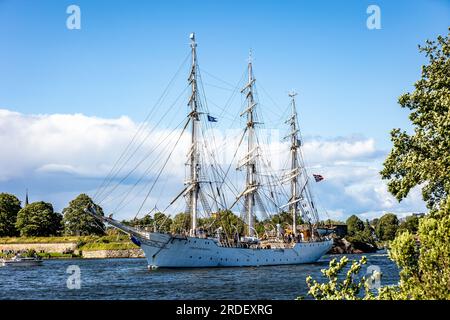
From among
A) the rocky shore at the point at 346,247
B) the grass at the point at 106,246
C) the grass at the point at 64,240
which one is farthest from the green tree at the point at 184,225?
the rocky shore at the point at 346,247

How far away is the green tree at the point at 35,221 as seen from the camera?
14462 centimetres

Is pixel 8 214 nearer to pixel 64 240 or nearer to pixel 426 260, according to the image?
pixel 64 240

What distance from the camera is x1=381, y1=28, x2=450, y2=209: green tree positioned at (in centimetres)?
2345

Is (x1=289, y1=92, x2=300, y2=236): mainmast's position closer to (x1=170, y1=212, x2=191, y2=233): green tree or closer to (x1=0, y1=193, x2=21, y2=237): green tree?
(x1=170, y1=212, x2=191, y2=233): green tree

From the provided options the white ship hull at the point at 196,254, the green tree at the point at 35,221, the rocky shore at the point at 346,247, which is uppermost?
the green tree at the point at 35,221

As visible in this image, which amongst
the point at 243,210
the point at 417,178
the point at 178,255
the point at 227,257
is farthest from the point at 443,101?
the point at 243,210

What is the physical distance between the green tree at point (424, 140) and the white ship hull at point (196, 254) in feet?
187

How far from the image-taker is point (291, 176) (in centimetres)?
12181

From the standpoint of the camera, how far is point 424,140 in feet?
81.0

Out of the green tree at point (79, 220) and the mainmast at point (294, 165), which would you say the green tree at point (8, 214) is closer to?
the green tree at point (79, 220)

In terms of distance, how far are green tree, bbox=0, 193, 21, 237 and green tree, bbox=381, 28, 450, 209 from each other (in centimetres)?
14416

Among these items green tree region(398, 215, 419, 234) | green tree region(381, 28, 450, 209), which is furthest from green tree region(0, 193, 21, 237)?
green tree region(381, 28, 450, 209)

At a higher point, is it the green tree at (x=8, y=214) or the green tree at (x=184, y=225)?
the green tree at (x=8, y=214)

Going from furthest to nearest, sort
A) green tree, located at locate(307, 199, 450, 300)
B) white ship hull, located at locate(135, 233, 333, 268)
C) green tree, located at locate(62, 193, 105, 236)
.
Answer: green tree, located at locate(62, 193, 105, 236) → white ship hull, located at locate(135, 233, 333, 268) → green tree, located at locate(307, 199, 450, 300)
